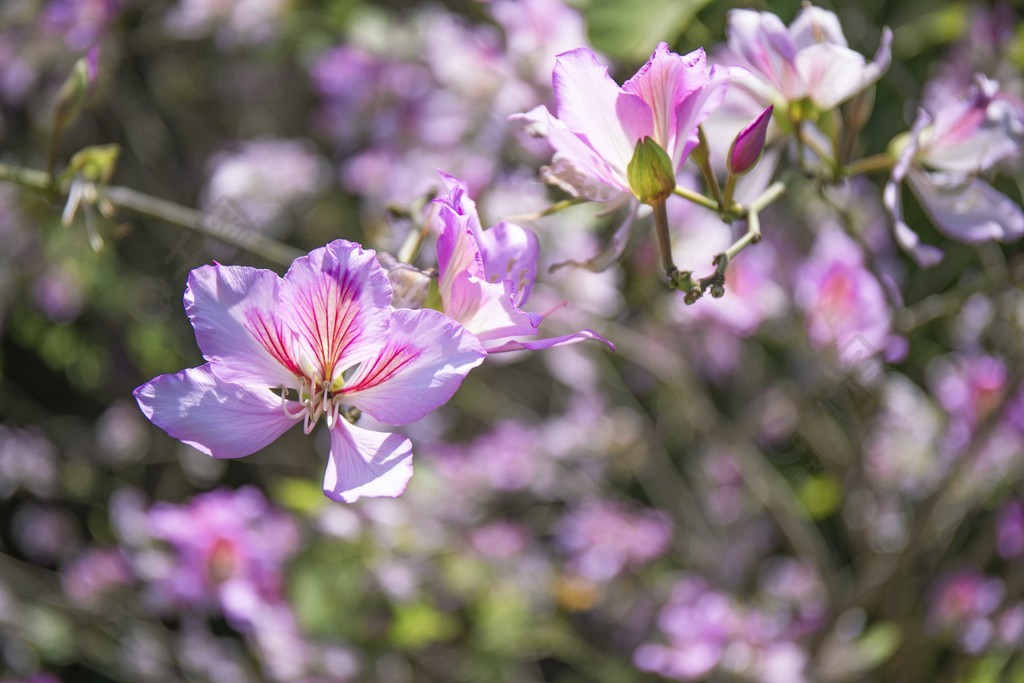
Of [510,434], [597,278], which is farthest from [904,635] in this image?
[510,434]

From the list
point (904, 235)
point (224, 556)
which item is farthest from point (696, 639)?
point (904, 235)

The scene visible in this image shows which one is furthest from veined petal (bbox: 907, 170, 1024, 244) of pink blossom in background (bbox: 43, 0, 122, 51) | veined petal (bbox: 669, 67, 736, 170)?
pink blossom in background (bbox: 43, 0, 122, 51)

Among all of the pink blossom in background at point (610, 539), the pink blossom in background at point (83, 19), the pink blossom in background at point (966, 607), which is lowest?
the pink blossom in background at point (610, 539)

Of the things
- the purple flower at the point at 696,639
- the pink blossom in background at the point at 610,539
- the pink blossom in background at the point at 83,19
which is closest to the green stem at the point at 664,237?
the purple flower at the point at 696,639

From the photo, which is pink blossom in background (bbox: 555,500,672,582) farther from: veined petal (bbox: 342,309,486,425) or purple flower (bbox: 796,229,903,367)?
veined petal (bbox: 342,309,486,425)

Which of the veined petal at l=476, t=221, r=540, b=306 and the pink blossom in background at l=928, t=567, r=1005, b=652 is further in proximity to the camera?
the pink blossom in background at l=928, t=567, r=1005, b=652

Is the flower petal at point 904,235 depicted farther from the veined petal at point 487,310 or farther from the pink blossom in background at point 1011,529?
the pink blossom in background at point 1011,529
